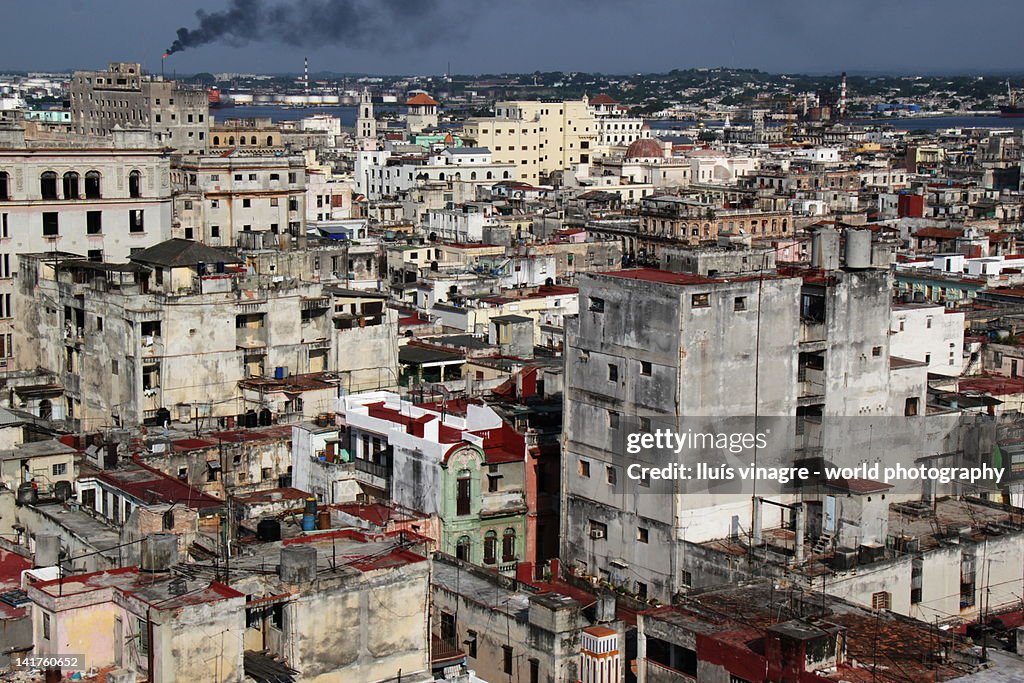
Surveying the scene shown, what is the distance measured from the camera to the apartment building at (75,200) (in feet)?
192

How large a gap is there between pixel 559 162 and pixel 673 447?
129201mm

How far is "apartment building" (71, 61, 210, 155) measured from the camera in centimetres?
13812

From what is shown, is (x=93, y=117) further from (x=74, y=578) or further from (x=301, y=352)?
(x=74, y=578)

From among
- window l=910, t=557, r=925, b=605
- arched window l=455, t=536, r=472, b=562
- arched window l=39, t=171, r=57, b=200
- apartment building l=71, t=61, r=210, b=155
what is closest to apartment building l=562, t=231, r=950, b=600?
arched window l=455, t=536, r=472, b=562

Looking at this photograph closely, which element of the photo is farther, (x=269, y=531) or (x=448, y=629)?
(x=448, y=629)

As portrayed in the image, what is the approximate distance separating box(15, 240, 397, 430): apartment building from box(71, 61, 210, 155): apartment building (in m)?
81.4

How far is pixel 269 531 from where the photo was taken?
32.9 m

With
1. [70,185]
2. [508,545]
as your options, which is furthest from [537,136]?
[508,545]

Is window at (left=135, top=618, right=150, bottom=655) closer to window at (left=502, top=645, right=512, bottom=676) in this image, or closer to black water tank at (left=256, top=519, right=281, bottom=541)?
black water tank at (left=256, top=519, right=281, bottom=541)

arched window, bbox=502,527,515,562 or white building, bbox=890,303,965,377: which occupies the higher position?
white building, bbox=890,303,965,377

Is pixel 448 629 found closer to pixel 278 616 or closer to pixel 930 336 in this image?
pixel 278 616

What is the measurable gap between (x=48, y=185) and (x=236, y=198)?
15784mm

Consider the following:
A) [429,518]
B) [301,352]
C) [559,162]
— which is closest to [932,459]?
[429,518]

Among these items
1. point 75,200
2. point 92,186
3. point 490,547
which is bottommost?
point 490,547
